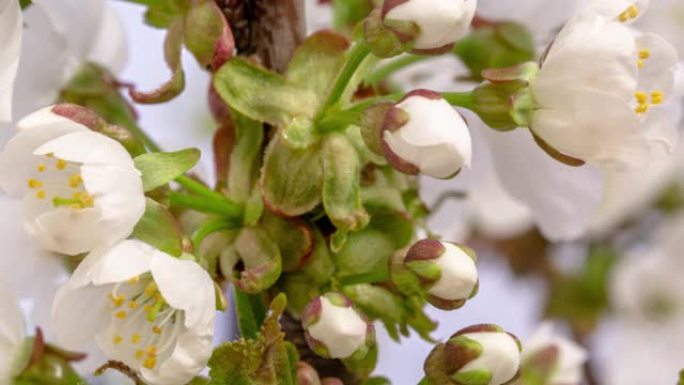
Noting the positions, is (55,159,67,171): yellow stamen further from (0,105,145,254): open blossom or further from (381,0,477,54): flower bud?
(381,0,477,54): flower bud

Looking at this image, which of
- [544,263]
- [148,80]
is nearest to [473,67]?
[148,80]

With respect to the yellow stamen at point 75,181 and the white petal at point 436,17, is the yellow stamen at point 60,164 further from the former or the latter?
the white petal at point 436,17

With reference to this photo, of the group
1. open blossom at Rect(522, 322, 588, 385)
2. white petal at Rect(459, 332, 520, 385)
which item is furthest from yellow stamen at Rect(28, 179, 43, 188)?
open blossom at Rect(522, 322, 588, 385)

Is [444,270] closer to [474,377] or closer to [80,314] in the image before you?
[474,377]

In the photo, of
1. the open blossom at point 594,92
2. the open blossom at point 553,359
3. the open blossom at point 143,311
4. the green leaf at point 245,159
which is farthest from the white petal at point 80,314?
the open blossom at point 553,359

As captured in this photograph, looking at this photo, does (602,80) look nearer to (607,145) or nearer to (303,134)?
(607,145)

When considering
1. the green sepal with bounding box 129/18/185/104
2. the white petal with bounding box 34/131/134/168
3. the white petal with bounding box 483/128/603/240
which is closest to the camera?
the white petal with bounding box 34/131/134/168

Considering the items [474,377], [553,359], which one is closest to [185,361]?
[474,377]
